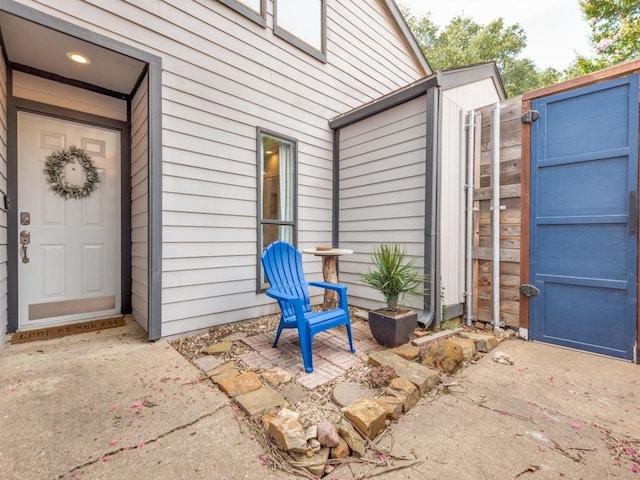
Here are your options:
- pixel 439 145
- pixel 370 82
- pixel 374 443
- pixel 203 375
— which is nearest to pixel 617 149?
pixel 439 145

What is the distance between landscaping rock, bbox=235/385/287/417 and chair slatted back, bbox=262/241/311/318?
0.78 metres

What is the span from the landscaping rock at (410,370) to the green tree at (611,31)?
10550mm

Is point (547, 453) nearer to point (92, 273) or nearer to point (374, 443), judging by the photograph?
point (374, 443)

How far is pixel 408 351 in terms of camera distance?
2.47 meters

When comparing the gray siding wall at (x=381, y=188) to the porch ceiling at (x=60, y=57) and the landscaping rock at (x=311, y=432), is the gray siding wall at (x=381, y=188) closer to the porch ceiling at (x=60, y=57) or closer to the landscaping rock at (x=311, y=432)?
the landscaping rock at (x=311, y=432)

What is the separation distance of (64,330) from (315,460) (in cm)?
297

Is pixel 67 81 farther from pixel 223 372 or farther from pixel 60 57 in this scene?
pixel 223 372

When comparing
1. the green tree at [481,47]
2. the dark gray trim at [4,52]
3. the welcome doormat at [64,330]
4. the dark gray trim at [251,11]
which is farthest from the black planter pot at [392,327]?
the green tree at [481,47]

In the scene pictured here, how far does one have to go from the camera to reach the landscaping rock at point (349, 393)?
183 centimetres

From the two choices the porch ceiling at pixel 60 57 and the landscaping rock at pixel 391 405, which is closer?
the landscaping rock at pixel 391 405

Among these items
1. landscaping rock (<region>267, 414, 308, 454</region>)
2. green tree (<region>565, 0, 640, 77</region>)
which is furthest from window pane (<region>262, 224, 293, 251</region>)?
green tree (<region>565, 0, 640, 77</region>)

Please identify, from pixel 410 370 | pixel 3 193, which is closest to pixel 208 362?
pixel 410 370

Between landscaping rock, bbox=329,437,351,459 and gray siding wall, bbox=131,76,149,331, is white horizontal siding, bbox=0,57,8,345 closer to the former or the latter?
gray siding wall, bbox=131,76,149,331

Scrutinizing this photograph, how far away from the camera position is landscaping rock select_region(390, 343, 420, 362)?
2417 mm
